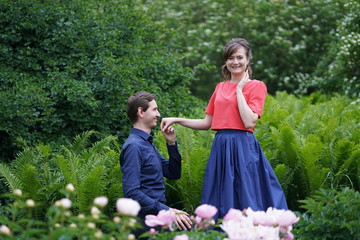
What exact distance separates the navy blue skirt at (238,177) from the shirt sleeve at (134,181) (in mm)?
502

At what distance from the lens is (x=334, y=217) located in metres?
3.13

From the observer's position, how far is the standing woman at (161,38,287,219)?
12.1 ft

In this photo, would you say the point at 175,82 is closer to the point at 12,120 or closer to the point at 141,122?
the point at 12,120

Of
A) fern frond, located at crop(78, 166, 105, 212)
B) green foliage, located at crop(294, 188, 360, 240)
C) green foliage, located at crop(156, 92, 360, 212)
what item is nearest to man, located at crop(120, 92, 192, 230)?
fern frond, located at crop(78, 166, 105, 212)

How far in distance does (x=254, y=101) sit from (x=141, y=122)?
2.80 feet

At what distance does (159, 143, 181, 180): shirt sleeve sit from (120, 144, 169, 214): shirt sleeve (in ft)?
1.27

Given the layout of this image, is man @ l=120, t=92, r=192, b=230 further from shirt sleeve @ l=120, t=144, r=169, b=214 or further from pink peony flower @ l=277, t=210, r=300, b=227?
pink peony flower @ l=277, t=210, r=300, b=227

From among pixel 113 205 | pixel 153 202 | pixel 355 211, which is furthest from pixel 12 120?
pixel 355 211

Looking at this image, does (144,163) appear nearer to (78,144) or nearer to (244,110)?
(244,110)

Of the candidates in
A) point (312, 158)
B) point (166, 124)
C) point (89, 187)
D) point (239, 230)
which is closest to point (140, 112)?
point (166, 124)

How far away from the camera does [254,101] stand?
3.70 metres

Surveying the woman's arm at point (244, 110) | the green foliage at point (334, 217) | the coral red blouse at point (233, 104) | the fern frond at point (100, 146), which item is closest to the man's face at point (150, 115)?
the coral red blouse at point (233, 104)

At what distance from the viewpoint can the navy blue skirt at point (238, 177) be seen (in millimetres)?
3701

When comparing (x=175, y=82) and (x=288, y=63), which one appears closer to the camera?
(x=175, y=82)
